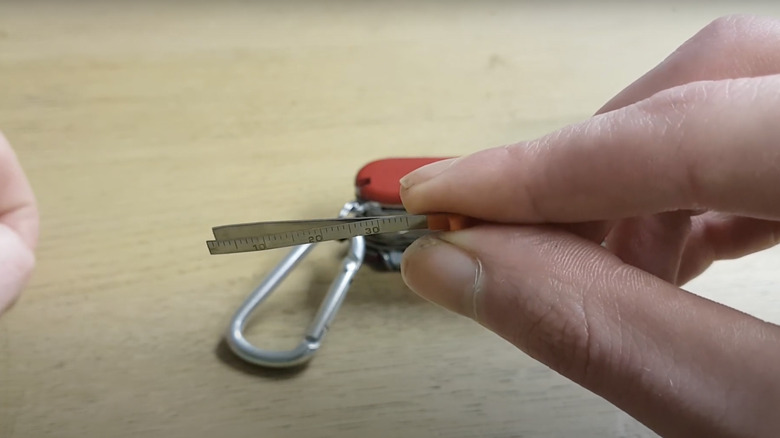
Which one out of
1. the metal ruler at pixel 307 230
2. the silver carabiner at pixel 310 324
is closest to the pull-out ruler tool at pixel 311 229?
the metal ruler at pixel 307 230

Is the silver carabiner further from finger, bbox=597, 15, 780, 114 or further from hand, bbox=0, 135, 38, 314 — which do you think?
finger, bbox=597, 15, 780, 114

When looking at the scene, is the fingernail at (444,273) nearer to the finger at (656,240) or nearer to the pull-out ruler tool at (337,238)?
the pull-out ruler tool at (337,238)

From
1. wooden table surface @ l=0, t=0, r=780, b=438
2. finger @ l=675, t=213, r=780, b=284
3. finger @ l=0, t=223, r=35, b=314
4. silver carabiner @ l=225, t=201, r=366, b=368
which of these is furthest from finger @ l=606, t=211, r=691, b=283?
finger @ l=0, t=223, r=35, b=314

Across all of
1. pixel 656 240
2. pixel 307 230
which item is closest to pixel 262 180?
pixel 307 230

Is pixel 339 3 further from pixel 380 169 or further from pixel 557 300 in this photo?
pixel 557 300

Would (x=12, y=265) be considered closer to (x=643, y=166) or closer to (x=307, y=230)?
(x=307, y=230)

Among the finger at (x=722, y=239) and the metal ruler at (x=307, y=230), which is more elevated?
the metal ruler at (x=307, y=230)
